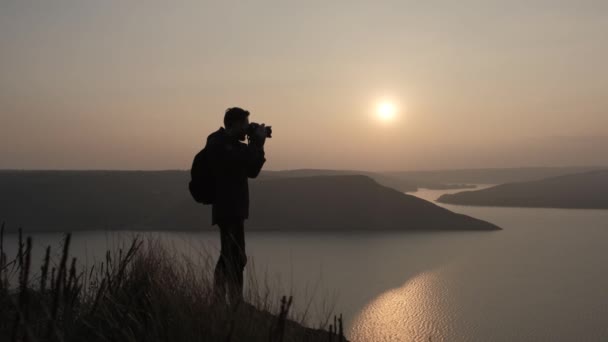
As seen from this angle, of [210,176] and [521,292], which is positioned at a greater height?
[210,176]

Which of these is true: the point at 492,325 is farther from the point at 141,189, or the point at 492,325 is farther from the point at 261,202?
the point at 141,189

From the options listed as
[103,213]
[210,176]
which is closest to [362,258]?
[210,176]

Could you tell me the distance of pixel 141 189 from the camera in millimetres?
90938

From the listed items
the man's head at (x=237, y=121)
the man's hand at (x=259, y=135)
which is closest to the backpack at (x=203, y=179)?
the man's head at (x=237, y=121)

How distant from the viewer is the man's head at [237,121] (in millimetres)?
3801

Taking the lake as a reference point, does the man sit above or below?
above

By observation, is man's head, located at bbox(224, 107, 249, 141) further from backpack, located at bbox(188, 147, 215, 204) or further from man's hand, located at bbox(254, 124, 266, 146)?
backpack, located at bbox(188, 147, 215, 204)

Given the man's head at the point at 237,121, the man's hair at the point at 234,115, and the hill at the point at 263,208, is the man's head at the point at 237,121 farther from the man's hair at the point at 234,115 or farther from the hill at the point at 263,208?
the hill at the point at 263,208

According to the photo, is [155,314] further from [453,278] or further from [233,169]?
[453,278]

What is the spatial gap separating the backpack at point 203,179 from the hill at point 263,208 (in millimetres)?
54936

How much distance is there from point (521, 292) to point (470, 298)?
3607 millimetres

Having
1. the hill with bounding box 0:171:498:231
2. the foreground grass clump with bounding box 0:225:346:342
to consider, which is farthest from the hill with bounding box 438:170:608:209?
the foreground grass clump with bounding box 0:225:346:342

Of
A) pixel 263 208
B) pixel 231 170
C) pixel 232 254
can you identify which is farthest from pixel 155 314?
pixel 263 208

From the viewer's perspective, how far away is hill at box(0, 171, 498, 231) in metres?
60.6
